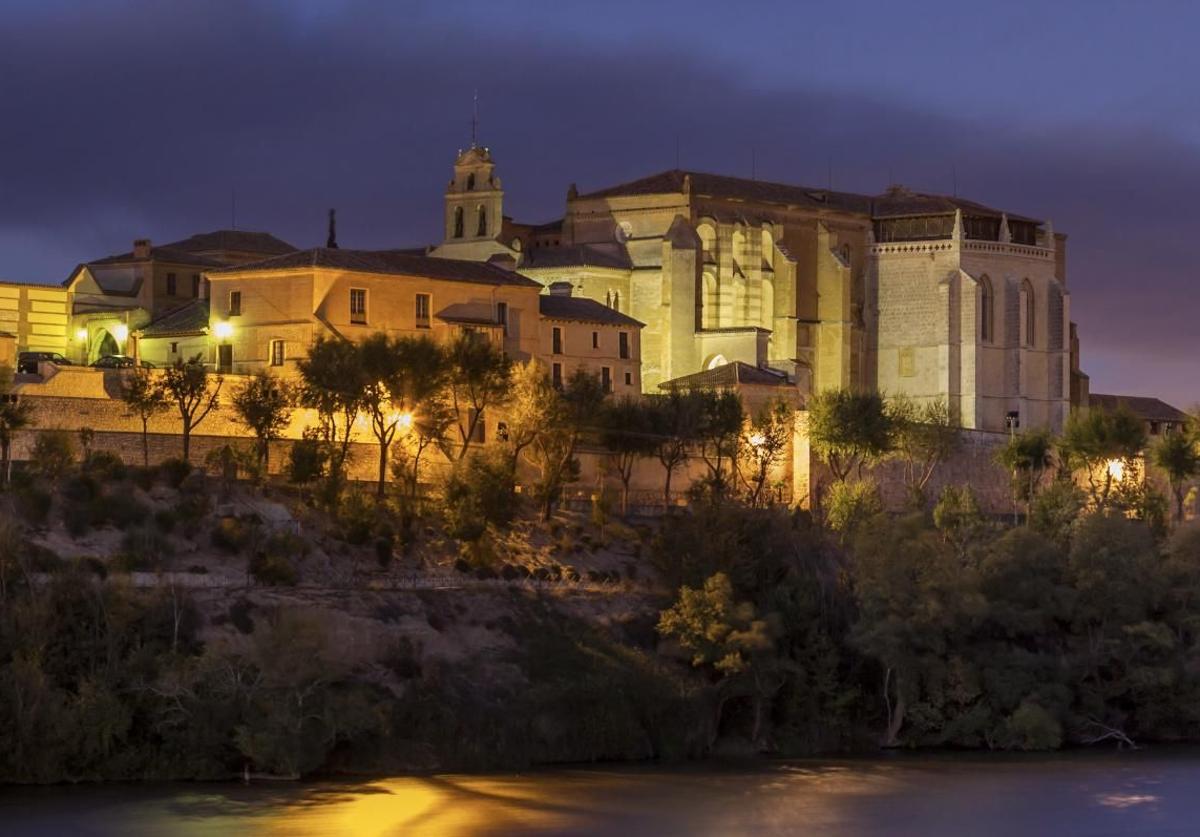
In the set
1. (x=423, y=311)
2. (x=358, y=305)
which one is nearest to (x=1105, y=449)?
(x=423, y=311)

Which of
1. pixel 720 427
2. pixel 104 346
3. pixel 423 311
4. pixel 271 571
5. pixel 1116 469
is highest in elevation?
pixel 423 311

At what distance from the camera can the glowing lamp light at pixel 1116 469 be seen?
7806cm

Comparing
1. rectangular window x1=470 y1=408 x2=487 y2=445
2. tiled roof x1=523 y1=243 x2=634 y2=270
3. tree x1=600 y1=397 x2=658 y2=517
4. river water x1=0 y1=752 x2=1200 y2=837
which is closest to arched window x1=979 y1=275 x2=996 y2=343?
tiled roof x1=523 y1=243 x2=634 y2=270

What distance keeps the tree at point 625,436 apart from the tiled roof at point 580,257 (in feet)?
40.4

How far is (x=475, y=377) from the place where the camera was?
6462cm

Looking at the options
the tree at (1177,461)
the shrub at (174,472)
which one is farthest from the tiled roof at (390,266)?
the tree at (1177,461)

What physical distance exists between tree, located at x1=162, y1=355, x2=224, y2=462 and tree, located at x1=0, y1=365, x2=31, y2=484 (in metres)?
3.43

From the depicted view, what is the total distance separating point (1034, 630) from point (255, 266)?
23838mm

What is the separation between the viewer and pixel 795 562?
58.1 m

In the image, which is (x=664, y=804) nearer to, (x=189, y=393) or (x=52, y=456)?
(x=52, y=456)

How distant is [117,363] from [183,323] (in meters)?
4.33

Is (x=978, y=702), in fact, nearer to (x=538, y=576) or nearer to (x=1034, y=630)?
(x=1034, y=630)

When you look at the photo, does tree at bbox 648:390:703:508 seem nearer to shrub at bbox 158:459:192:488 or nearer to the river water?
shrub at bbox 158:459:192:488

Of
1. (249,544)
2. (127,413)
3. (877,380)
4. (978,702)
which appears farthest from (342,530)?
(877,380)
